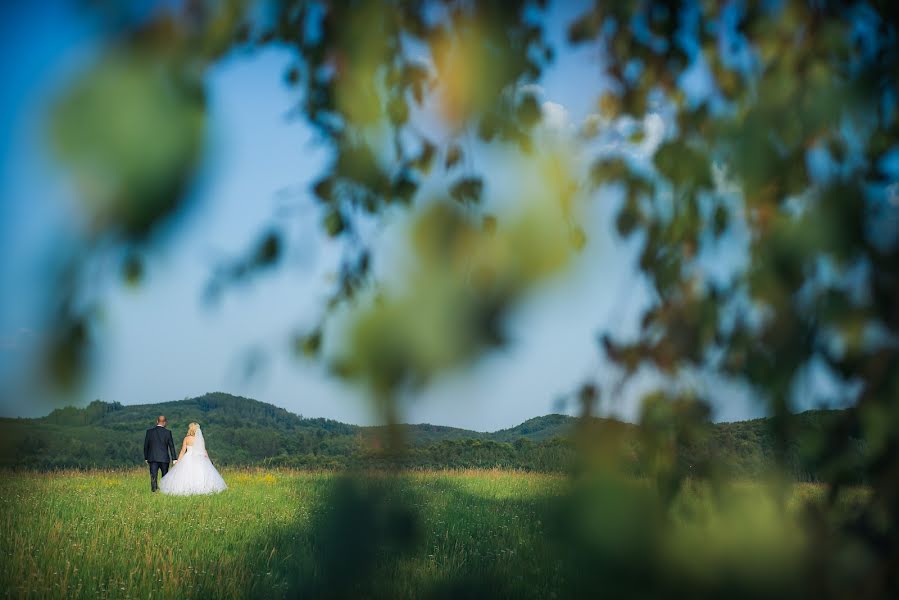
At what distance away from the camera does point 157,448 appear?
33.1 ft

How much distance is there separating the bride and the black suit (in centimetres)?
21

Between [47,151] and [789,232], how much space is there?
1.15 metres

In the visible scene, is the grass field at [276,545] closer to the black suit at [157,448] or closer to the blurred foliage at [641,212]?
the blurred foliage at [641,212]

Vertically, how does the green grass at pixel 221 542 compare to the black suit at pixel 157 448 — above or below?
below

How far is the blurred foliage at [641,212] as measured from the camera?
1.98 feet

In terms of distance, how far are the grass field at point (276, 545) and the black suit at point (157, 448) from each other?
1202 mm

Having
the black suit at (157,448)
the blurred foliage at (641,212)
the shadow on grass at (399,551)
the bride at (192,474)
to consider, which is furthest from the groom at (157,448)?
the blurred foliage at (641,212)

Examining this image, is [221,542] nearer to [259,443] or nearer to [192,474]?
[192,474]

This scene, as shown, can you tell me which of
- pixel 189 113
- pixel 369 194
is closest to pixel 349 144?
pixel 369 194

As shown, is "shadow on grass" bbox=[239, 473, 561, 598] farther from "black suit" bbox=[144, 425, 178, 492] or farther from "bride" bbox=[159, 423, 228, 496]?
"black suit" bbox=[144, 425, 178, 492]

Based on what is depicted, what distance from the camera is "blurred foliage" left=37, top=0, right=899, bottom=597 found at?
0.60 meters

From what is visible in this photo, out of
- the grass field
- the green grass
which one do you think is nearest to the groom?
the green grass

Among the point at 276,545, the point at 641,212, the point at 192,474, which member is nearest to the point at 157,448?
the point at 192,474

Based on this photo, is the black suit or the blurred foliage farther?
the black suit
